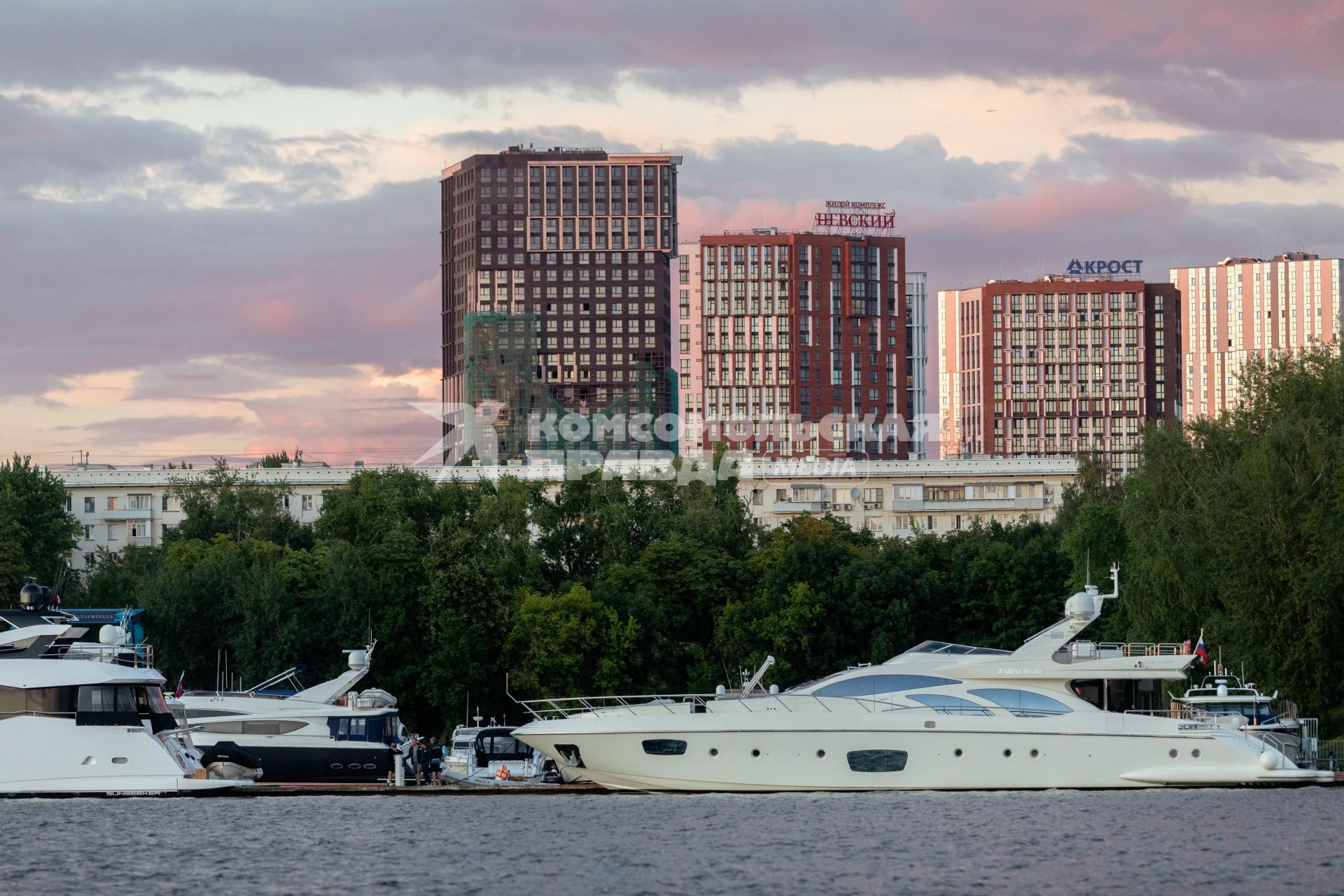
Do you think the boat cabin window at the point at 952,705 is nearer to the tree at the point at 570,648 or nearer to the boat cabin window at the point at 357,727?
the boat cabin window at the point at 357,727

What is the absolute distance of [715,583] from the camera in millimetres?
84375

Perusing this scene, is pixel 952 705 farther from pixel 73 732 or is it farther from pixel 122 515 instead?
pixel 122 515

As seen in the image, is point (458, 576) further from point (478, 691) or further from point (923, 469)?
point (923, 469)

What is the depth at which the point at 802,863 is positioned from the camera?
35688mm

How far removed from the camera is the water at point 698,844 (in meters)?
33.2

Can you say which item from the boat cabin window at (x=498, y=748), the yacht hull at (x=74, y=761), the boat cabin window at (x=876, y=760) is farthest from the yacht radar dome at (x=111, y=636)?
the boat cabin window at (x=876, y=760)

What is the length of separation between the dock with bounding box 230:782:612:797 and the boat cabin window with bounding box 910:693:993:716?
971 centimetres

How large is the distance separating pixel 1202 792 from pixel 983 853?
12510 millimetres

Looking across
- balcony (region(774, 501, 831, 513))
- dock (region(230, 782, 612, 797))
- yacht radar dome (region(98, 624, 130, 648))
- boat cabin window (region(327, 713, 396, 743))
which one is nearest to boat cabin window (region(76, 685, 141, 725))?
yacht radar dome (region(98, 624, 130, 648))

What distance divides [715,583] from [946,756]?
3982cm

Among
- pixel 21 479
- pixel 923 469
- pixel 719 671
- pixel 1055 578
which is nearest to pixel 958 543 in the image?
pixel 1055 578

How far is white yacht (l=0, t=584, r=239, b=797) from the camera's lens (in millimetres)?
45375

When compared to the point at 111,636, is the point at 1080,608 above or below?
above

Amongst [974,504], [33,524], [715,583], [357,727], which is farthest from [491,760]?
[974,504]
